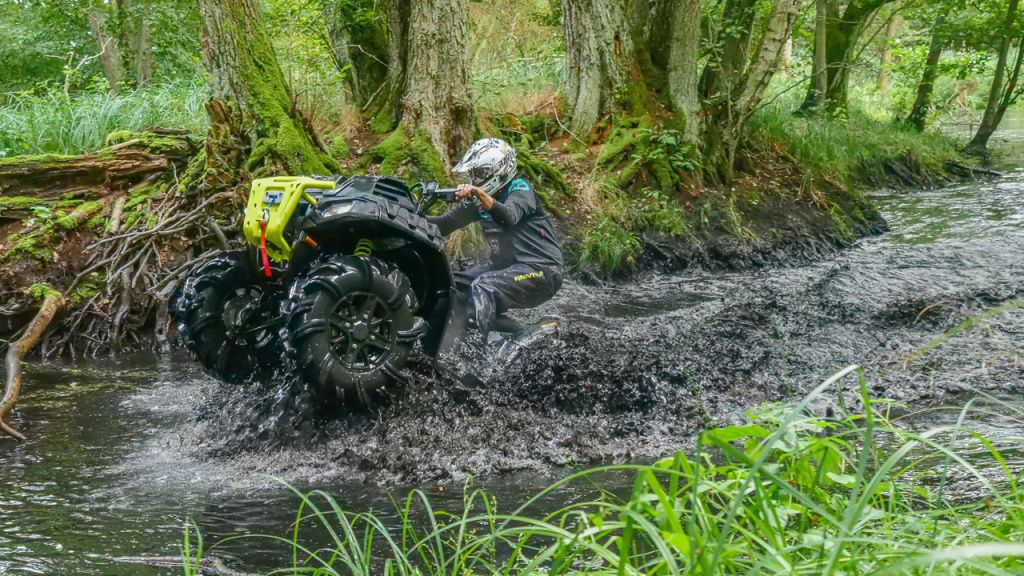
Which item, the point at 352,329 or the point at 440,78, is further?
the point at 440,78

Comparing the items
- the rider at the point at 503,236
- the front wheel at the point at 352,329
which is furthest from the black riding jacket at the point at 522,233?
the front wheel at the point at 352,329

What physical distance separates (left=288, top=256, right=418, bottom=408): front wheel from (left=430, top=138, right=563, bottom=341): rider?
98cm

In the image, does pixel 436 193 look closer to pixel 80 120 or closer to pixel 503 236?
pixel 503 236

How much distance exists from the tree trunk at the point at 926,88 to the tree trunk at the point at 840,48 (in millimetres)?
1585

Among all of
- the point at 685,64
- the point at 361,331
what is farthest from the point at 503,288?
the point at 685,64

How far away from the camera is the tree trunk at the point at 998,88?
17797mm

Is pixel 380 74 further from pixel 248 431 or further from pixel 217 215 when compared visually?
pixel 248 431

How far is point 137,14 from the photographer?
1661cm

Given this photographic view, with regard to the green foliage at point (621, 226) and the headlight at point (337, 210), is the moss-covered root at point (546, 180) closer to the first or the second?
the green foliage at point (621, 226)

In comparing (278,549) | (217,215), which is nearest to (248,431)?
(278,549)

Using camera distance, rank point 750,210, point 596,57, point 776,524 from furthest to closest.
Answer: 1. point 596,57
2. point 750,210
3. point 776,524

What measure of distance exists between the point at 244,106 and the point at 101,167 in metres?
1.60

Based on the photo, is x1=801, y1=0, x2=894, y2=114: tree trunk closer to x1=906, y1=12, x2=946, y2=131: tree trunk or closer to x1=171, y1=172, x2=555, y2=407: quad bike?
x1=906, y1=12, x2=946, y2=131: tree trunk

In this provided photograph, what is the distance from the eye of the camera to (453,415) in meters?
5.47
